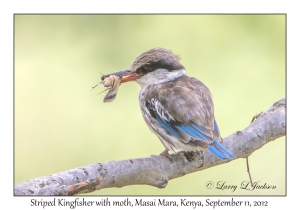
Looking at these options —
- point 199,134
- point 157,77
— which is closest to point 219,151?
point 199,134

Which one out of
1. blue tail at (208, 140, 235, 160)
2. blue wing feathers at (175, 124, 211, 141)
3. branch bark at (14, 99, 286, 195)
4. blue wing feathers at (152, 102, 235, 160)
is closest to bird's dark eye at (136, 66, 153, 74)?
blue wing feathers at (152, 102, 235, 160)

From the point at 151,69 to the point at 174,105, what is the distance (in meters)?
0.57

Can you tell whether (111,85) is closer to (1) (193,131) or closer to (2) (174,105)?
(2) (174,105)

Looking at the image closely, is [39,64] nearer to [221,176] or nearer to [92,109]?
[92,109]

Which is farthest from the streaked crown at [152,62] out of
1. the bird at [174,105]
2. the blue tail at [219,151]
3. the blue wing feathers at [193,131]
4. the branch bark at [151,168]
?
the blue tail at [219,151]

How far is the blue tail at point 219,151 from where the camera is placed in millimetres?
3533

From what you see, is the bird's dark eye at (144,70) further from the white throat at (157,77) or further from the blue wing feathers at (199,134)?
the blue wing feathers at (199,134)

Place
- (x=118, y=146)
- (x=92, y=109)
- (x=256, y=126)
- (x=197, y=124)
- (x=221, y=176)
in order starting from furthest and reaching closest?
(x=92, y=109), (x=118, y=146), (x=221, y=176), (x=256, y=126), (x=197, y=124)

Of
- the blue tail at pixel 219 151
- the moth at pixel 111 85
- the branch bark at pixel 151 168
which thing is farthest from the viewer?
the moth at pixel 111 85

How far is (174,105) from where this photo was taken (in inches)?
154

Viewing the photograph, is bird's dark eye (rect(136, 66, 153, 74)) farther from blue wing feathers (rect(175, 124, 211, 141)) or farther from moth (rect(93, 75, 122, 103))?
blue wing feathers (rect(175, 124, 211, 141))

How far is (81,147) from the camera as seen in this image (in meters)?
5.21
